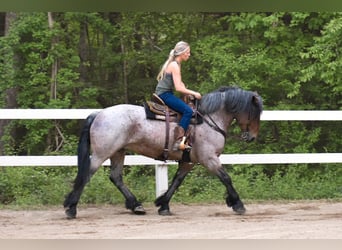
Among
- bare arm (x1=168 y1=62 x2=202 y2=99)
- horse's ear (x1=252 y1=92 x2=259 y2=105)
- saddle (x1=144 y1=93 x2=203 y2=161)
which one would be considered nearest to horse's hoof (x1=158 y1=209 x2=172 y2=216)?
saddle (x1=144 y1=93 x2=203 y2=161)

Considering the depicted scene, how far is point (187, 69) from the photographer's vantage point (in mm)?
15352

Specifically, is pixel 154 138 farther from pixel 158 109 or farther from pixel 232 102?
pixel 232 102

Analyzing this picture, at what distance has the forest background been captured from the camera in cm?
1252

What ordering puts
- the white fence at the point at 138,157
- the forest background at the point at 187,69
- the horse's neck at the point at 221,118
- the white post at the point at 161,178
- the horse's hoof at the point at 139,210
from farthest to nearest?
the forest background at the point at 187,69, the white post at the point at 161,178, the white fence at the point at 138,157, the horse's neck at the point at 221,118, the horse's hoof at the point at 139,210

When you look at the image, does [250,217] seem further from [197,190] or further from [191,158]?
[197,190]

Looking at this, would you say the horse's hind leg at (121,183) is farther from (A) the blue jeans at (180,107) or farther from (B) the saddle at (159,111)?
(A) the blue jeans at (180,107)

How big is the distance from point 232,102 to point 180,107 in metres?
0.77

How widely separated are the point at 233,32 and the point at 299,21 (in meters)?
1.73

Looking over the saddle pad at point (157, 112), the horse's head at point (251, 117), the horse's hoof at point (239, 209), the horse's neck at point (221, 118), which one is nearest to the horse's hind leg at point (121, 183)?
the saddle pad at point (157, 112)

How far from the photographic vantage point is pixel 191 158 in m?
7.66

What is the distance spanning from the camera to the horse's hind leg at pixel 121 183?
7590 mm

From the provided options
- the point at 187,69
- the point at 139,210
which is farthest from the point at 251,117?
the point at 187,69

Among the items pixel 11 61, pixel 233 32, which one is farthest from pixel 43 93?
pixel 233 32

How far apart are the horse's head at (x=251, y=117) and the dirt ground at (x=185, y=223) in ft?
3.28
